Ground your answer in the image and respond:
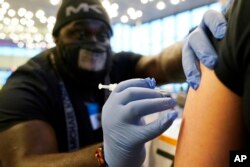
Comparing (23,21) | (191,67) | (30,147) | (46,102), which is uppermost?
(23,21)

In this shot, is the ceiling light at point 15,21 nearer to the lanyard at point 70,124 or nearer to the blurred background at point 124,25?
the blurred background at point 124,25

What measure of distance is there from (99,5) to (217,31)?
49.4 inches

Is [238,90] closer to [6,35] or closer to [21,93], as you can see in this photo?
[21,93]

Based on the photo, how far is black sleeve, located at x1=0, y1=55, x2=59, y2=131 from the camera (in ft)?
4.83

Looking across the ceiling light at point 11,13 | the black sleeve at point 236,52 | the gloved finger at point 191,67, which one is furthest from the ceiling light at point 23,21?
the black sleeve at point 236,52

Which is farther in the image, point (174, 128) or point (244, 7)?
point (174, 128)

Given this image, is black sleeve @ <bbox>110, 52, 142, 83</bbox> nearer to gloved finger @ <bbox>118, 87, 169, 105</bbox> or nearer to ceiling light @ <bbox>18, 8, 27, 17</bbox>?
gloved finger @ <bbox>118, 87, 169, 105</bbox>

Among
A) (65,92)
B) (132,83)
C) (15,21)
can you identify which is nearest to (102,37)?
(65,92)

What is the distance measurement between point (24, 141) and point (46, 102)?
202mm

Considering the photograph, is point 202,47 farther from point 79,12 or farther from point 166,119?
point 79,12

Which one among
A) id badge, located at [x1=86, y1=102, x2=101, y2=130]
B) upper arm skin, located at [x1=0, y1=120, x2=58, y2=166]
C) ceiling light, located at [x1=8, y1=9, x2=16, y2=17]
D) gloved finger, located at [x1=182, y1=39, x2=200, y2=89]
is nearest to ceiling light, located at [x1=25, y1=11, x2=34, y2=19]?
ceiling light, located at [x1=8, y1=9, x2=16, y2=17]

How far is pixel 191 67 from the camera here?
0.76m

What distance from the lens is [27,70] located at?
5.31 ft

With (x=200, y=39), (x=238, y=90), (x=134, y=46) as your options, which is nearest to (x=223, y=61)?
(x=238, y=90)
